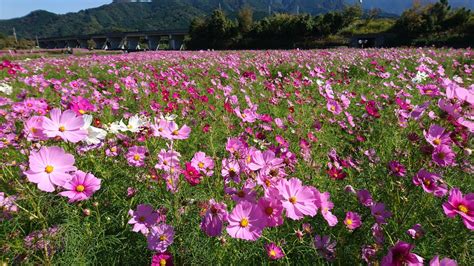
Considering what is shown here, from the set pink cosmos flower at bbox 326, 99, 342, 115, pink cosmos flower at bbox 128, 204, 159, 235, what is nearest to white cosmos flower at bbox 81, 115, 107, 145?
pink cosmos flower at bbox 128, 204, 159, 235

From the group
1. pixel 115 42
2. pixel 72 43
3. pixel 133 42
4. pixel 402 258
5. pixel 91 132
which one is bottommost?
pixel 133 42

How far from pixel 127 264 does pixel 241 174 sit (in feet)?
1.95

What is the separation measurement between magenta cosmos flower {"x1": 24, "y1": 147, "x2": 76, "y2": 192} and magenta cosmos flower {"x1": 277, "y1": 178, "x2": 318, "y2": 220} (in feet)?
2.28

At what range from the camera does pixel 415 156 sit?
1929 mm

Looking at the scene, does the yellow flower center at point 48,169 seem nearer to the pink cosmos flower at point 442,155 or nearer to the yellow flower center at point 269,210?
the yellow flower center at point 269,210

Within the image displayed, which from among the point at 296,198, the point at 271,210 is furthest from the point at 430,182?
the point at 271,210

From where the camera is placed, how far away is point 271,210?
0.94 m

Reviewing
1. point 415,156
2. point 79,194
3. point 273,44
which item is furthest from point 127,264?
point 273,44

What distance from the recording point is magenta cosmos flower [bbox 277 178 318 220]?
99 cm

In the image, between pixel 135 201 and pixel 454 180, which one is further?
pixel 454 180

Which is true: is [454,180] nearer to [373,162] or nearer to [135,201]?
[373,162]

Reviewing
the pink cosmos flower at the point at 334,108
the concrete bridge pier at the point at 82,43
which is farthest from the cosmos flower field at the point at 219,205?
the concrete bridge pier at the point at 82,43

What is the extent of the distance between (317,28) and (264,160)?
1357 inches

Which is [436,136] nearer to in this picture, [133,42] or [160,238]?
[160,238]
